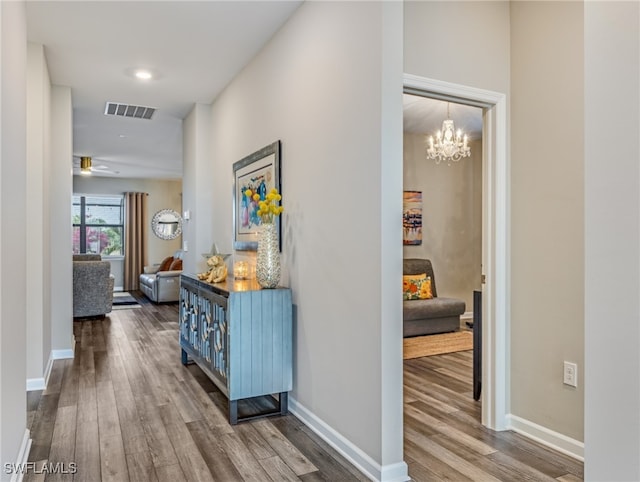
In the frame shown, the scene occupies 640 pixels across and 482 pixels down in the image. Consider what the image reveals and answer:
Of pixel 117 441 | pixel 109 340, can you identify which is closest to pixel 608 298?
pixel 117 441

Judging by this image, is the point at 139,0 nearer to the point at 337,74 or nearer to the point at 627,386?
the point at 337,74

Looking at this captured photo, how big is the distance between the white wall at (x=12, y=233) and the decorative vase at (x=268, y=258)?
4.26 ft

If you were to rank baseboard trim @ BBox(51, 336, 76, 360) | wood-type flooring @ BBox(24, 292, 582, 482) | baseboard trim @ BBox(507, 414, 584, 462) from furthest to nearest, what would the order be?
baseboard trim @ BBox(51, 336, 76, 360)
baseboard trim @ BBox(507, 414, 584, 462)
wood-type flooring @ BBox(24, 292, 582, 482)

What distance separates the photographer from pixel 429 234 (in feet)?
21.1

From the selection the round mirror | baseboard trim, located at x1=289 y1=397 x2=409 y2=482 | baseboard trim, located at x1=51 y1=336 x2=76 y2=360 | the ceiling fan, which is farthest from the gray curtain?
baseboard trim, located at x1=289 y1=397 x2=409 y2=482

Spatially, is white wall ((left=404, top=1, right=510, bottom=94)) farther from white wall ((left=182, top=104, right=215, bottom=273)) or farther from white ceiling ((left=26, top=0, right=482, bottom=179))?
white wall ((left=182, top=104, right=215, bottom=273))

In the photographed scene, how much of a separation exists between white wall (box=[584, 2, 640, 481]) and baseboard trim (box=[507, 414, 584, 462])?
141cm

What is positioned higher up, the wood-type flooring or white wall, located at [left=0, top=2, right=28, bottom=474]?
white wall, located at [left=0, top=2, right=28, bottom=474]

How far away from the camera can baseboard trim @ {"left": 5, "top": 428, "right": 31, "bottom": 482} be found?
1.93 meters

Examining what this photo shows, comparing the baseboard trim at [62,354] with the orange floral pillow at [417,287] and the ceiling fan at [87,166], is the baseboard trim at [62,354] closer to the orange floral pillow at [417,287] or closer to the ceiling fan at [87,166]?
the orange floral pillow at [417,287]

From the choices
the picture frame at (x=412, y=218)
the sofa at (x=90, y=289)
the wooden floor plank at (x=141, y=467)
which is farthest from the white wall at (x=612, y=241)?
the sofa at (x=90, y=289)

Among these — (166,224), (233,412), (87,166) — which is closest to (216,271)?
(233,412)

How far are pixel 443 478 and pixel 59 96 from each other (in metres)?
4.55

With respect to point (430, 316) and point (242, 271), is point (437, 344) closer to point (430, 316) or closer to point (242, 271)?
point (430, 316)
